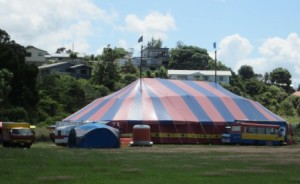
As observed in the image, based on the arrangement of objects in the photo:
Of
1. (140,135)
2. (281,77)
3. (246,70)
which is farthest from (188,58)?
(140,135)

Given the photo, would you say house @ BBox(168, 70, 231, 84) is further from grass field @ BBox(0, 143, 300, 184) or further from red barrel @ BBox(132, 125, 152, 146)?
grass field @ BBox(0, 143, 300, 184)

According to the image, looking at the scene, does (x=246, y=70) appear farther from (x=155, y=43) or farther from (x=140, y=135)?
(x=140, y=135)

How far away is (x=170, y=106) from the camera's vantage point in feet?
159

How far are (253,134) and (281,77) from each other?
9566 centimetres

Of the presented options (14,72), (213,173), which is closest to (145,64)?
(14,72)

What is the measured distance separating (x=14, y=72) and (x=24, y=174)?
50766 mm

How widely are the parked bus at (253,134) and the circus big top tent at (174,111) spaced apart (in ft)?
4.76

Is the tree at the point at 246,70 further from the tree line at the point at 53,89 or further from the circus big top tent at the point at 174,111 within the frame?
the circus big top tent at the point at 174,111

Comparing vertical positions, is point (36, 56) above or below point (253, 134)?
above

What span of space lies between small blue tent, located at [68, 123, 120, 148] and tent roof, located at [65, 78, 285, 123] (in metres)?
7.31

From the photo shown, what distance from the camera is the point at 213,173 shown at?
1920cm

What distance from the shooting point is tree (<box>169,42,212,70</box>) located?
475ft

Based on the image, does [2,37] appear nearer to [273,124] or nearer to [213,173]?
[273,124]

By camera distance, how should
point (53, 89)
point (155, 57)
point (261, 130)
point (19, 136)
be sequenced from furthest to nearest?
point (155, 57), point (53, 89), point (261, 130), point (19, 136)
